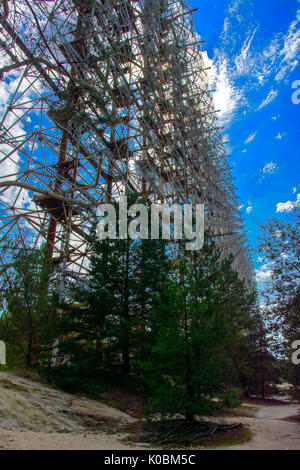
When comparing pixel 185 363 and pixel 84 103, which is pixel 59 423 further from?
pixel 84 103

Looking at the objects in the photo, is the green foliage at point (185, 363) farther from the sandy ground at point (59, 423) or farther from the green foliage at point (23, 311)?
the green foliage at point (23, 311)

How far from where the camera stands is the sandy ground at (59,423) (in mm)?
5231

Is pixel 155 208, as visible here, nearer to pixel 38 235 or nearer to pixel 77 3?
pixel 38 235

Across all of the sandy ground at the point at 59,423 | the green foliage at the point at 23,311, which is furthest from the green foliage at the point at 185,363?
the green foliage at the point at 23,311

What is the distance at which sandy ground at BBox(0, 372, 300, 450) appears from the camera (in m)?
5.23

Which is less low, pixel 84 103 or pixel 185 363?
pixel 84 103

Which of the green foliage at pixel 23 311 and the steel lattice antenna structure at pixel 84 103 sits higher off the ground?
the steel lattice antenna structure at pixel 84 103

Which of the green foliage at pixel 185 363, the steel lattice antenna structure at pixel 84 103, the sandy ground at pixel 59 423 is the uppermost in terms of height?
the steel lattice antenna structure at pixel 84 103

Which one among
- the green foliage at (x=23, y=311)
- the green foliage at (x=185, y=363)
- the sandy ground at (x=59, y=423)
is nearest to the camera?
the sandy ground at (x=59, y=423)

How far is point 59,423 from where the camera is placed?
6.93 metres

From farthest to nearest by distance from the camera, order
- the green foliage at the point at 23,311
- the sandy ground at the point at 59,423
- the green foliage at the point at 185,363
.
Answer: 1. the green foliage at the point at 23,311
2. the green foliage at the point at 185,363
3. the sandy ground at the point at 59,423

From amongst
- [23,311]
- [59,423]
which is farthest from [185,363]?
[23,311]

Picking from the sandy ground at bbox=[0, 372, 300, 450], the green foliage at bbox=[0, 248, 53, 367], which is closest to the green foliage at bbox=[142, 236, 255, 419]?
the sandy ground at bbox=[0, 372, 300, 450]

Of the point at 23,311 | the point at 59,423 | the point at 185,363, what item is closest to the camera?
the point at 59,423
